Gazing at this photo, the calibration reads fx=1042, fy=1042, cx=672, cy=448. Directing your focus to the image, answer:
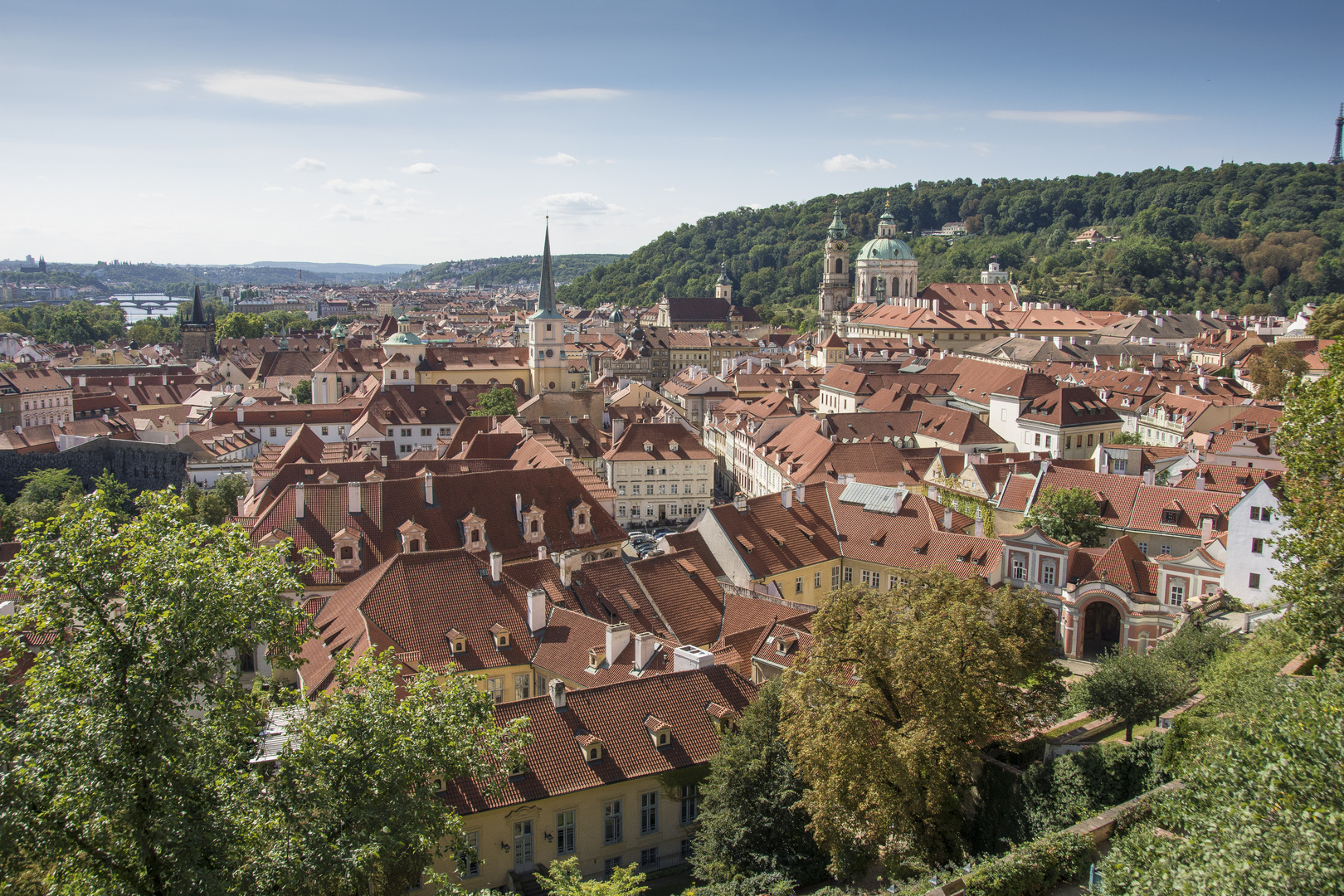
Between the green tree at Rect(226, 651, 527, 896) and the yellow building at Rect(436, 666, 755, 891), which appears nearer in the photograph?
the green tree at Rect(226, 651, 527, 896)

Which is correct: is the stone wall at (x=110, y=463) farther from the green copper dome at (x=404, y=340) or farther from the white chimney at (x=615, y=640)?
the white chimney at (x=615, y=640)

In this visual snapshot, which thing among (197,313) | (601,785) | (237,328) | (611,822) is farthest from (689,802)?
(237,328)

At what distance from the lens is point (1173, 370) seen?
88.5 metres

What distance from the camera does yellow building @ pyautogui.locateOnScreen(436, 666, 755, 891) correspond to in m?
24.3

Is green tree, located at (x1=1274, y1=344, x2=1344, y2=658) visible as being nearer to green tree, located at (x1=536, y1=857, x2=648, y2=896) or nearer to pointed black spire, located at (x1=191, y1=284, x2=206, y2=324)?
green tree, located at (x1=536, y1=857, x2=648, y2=896)

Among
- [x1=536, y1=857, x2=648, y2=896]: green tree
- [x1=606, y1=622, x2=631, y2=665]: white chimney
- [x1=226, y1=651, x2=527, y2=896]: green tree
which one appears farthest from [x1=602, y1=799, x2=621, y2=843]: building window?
[x1=226, y1=651, x2=527, y2=896]: green tree

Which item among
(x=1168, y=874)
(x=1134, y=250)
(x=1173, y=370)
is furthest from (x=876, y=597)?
(x=1134, y=250)

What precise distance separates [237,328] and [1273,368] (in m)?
157

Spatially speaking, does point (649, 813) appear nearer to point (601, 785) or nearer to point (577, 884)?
point (601, 785)

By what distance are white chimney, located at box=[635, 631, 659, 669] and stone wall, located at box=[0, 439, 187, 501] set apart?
59555 mm

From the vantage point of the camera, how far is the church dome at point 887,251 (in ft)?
563

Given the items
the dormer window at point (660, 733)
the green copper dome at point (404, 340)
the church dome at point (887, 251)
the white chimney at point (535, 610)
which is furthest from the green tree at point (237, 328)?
the dormer window at point (660, 733)

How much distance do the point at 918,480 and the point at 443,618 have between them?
1290 inches

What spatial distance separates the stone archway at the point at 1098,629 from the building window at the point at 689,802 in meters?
20.2
